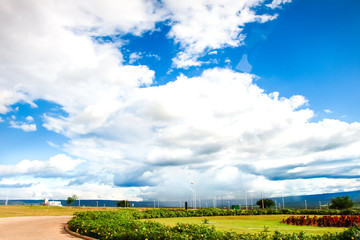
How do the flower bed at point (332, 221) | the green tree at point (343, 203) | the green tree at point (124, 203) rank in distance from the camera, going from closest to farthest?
the flower bed at point (332, 221) < the green tree at point (343, 203) < the green tree at point (124, 203)

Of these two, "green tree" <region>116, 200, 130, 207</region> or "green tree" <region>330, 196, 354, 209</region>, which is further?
"green tree" <region>116, 200, 130, 207</region>

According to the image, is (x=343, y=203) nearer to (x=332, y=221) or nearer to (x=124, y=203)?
(x=332, y=221)

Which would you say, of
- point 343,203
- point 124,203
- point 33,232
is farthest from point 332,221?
point 124,203

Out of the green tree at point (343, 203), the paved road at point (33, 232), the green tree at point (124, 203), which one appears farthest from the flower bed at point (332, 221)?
the green tree at point (124, 203)

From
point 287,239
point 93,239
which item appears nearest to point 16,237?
point 93,239

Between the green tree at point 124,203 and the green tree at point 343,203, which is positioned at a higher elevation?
the green tree at point 343,203

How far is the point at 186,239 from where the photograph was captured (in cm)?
957

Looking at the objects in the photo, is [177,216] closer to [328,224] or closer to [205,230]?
[328,224]

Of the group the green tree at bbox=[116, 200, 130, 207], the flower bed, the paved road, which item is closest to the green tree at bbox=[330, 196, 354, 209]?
the flower bed

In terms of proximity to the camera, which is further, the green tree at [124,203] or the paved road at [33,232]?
the green tree at [124,203]

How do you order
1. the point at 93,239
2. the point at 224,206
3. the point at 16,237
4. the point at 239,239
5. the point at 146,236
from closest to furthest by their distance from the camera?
1. the point at 239,239
2. the point at 146,236
3. the point at 93,239
4. the point at 16,237
5. the point at 224,206

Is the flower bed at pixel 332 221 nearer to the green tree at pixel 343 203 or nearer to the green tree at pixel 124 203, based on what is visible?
the green tree at pixel 343 203

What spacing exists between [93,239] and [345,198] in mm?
34865

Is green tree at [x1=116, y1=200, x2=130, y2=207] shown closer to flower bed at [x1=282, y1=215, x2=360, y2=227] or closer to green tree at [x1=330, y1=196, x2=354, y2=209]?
green tree at [x1=330, y1=196, x2=354, y2=209]
